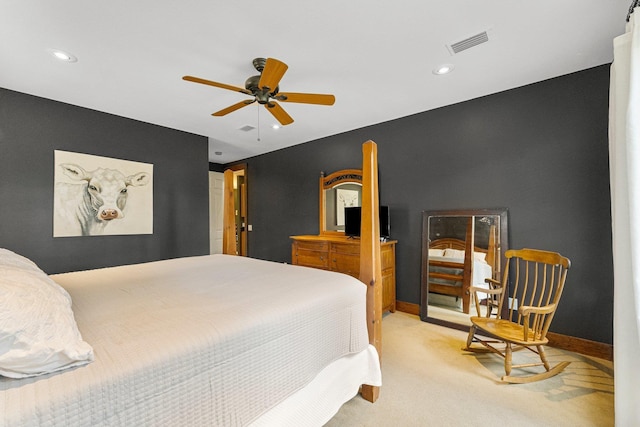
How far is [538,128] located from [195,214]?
15.1ft

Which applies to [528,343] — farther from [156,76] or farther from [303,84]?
[156,76]

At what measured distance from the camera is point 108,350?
93 centimetres

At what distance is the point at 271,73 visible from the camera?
6.46 feet

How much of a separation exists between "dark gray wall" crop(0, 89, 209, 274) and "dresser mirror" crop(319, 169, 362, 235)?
1.94m

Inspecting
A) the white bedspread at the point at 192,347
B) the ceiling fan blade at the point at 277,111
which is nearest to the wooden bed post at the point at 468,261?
the white bedspread at the point at 192,347

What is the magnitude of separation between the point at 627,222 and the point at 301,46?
7.79ft

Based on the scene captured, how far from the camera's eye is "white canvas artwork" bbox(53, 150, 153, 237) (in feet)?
10.5

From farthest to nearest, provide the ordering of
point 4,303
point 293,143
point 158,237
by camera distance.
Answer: point 293,143, point 158,237, point 4,303

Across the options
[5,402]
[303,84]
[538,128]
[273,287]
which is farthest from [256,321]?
[538,128]

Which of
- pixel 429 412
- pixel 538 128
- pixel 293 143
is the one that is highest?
pixel 293 143

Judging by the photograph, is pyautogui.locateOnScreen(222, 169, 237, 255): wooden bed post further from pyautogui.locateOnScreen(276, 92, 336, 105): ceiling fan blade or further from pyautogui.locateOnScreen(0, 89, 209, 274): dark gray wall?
pyautogui.locateOnScreen(0, 89, 209, 274): dark gray wall

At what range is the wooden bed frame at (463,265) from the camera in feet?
9.83

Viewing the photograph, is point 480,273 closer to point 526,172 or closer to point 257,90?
point 526,172

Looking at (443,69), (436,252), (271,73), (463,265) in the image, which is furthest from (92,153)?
(463,265)
